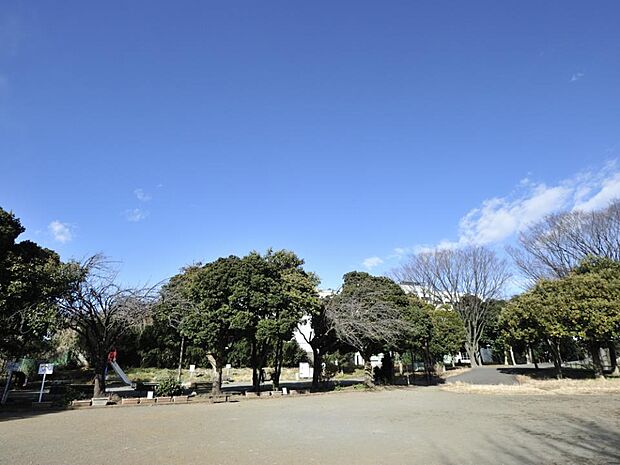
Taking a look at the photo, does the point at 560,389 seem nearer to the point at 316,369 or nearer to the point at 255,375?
the point at 316,369

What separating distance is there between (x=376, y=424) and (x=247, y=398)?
28.7ft

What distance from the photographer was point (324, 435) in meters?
8.74

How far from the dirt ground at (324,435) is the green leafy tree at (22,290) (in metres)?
2.75

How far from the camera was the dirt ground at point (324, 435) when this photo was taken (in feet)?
21.6

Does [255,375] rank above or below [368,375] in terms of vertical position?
above

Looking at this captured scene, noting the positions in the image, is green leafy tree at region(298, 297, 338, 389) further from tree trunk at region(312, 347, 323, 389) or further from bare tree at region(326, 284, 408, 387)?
bare tree at region(326, 284, 408, 387)

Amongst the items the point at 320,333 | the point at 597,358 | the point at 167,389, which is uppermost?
the point at 320,333

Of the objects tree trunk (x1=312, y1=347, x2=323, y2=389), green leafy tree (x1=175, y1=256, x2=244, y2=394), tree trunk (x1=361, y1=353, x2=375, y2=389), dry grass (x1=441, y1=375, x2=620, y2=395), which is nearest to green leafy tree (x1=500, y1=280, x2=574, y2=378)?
dry grass (x1=441, y1=375, x2=620, y2=395)

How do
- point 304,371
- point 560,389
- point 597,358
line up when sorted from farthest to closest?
point 304,371 → point 597,358 → point 560,389

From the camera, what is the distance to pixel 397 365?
40.8 metres

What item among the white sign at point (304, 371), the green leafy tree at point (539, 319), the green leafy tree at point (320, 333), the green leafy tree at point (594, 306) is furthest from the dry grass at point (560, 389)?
the white sign at point (304, 371)

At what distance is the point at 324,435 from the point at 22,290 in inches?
425

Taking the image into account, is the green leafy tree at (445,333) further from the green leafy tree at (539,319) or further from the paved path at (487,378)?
the green leafy tree at (539,319)

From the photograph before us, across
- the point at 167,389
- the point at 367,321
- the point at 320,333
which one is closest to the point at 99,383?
the point at 167,389
